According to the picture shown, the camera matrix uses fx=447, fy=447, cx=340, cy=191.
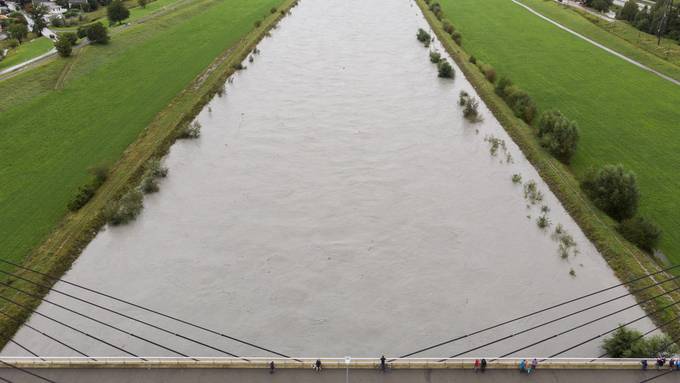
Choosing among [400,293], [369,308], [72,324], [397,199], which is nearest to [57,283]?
[72,324]

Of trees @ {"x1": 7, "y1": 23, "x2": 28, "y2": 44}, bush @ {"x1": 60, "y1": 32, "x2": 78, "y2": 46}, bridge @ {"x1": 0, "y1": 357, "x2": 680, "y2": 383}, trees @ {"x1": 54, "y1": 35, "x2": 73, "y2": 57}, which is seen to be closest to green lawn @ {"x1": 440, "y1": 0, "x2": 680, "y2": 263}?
bridge @ {"x1": 0, "y1": 357, "x2": 680, "y2": 383}

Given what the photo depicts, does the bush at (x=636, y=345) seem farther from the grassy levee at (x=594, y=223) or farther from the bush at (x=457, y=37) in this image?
the bush at (x=457, y=37)

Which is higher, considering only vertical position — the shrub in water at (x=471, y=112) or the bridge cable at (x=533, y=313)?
the shrub in water at (x=471, y=112)

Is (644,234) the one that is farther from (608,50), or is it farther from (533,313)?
(608,50)

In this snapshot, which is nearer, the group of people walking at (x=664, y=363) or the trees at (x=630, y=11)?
the group of people walking at (x=664, y=363)

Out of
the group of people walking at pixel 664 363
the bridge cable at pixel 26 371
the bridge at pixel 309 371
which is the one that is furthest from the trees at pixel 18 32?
the group of people walking at pixel 664 363

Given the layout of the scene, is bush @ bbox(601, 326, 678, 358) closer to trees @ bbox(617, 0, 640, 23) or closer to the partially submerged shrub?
the partially submerged shrub

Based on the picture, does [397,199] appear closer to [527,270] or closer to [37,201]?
Answer: [527,270]
